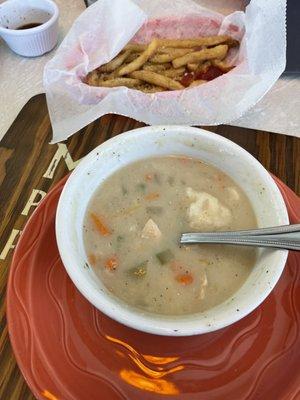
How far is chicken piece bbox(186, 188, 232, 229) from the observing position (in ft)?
3.01

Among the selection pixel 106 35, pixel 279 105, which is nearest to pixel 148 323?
pixel 279 105

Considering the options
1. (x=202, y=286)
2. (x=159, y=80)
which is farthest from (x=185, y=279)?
(x=159, y=80)

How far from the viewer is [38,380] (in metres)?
0.79

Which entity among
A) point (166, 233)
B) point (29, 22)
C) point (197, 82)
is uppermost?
point (29, 22)

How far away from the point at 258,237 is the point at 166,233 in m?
0.18

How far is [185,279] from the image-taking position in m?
0.85

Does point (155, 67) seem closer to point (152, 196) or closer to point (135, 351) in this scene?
point (152, 196)

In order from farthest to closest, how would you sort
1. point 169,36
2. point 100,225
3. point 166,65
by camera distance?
1. point 169,36
2. point 166,65
3. point 100,225

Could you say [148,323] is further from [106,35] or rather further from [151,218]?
[106,35]

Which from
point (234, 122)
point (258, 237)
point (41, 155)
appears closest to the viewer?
point (258, 237)

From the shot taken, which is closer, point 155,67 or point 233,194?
point 233,194

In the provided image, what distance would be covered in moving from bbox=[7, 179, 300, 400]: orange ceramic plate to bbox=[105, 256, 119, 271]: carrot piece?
10 cm

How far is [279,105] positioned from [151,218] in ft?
2.51

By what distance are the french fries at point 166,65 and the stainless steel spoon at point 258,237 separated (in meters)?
0.70
